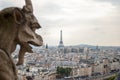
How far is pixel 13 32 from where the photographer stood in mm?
2443

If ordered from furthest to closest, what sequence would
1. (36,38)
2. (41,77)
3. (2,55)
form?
(41,77)
(36,38)
(2,55)

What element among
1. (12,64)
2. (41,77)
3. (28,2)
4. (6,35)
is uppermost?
(28,2)

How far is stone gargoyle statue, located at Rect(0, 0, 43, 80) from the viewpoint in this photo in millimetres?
2402

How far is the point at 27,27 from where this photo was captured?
2.49 meters

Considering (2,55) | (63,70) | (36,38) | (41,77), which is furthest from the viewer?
(63,70)

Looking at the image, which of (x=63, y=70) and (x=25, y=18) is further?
(x=63, y=70)

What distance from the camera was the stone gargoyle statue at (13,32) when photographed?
2402 millimetres

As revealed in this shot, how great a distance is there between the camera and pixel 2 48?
7.99 ft

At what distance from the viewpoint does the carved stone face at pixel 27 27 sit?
2.46 metres

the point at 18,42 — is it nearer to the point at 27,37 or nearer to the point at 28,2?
the point at 27,37

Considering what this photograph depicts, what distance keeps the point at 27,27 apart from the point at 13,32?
87 millimetres

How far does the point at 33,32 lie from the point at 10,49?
6.3 inches

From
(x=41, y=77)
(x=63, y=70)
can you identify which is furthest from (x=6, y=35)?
(x=63, y=70)

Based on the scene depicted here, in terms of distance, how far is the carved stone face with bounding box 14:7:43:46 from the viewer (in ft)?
8.07
